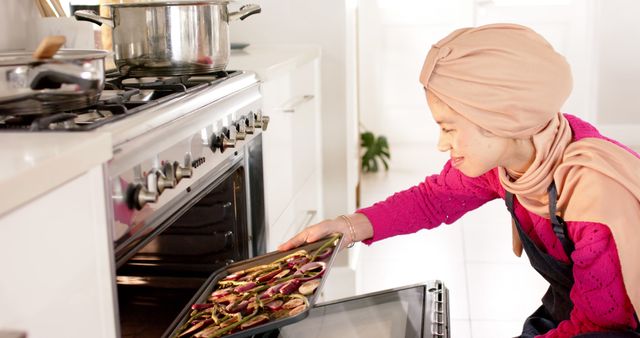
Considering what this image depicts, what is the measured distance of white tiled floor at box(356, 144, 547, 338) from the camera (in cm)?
298

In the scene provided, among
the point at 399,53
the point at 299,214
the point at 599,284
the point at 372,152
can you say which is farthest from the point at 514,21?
the point at 599,284

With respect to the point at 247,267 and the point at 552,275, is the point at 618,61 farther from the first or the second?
the point at 247,267

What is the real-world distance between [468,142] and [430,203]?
35 cm

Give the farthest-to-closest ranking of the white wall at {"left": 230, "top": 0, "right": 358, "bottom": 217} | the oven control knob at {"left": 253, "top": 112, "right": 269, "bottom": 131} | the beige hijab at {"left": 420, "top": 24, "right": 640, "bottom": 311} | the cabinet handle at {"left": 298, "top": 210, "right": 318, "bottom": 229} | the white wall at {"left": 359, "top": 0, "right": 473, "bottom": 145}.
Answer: the white wall at {"left": 359, "top": 0, "right": 473, "bottom": 145}, the white wall at {"left": 230, "top": 0, "right": 358, "bottom": 217}, the cabinet handle at {"left": 298, "top": 210, "right": 318, "bottom": 229}, the oven control knob at {"left": 253, "top": 112, "right": 269, "bottom": 131}, the beige hijab at {"left": 420, "top": 24, "right": 640, "bottom": 311}

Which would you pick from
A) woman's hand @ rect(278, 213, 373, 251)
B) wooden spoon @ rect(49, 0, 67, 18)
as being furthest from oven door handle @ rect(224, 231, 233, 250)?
wooden spoon @ rect(49, 0, 67, 18)

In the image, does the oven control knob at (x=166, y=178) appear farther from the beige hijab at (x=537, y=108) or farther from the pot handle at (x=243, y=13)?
the pot handle at (x=243, y=13)

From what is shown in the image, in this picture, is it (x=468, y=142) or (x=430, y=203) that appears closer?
(x=468, y=142)

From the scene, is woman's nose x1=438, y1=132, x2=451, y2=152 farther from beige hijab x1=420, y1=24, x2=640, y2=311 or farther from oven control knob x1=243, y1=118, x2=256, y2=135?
oven control knob x1=243, y1=118, x2=256, y2=135

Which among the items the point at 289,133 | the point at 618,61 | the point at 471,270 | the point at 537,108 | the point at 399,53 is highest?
the point at 537,108

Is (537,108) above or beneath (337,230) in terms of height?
above

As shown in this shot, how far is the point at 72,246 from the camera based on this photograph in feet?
3.21

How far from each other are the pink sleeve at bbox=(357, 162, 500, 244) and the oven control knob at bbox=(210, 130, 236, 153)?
12.5 inches

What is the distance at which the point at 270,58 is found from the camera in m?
2.42

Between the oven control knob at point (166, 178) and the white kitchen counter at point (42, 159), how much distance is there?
0.20m
